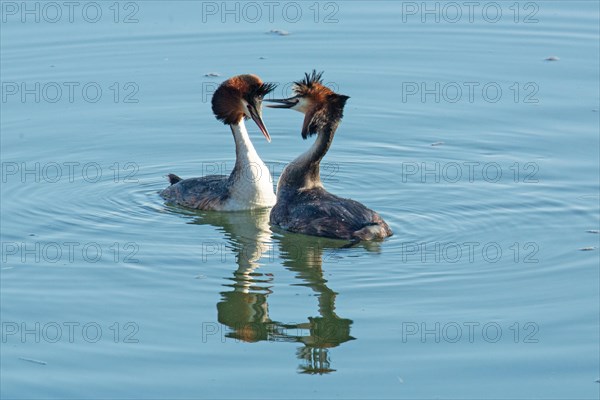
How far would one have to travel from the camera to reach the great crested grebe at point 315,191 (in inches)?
479

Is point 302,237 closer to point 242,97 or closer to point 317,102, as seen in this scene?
point 317,102

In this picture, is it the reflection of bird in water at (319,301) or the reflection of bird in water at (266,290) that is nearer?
the reflection of bird in water at (319,301)

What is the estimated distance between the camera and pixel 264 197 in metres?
13.5

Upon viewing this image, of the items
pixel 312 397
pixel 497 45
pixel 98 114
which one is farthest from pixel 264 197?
pixel 497 45

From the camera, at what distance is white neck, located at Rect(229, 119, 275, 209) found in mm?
13328

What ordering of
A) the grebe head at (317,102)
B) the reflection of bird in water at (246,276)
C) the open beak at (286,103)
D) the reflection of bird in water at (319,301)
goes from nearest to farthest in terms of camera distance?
the reflection of bird in water at (319,301) < the reflection of bird in water at (246,276) < the grebe head at (317,102) < the open beak at (286,103)

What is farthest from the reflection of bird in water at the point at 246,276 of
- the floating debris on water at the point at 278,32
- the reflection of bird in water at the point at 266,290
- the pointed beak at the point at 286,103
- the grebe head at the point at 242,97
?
the floating debris on water at the point at 278,32

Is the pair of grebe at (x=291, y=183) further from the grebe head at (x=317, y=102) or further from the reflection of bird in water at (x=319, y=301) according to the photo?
the reflection of bird in water at (x=319, y=301)

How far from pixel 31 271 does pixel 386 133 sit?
5.43m

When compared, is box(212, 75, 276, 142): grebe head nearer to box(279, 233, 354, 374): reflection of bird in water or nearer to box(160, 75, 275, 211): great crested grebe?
box(160, 75, 275, 211): great crested grebe

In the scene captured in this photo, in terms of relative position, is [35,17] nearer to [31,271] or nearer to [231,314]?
[31,271]

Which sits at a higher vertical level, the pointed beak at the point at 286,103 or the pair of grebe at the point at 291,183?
the pointed beak at the point at 286,103

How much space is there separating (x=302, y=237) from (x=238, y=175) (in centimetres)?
130

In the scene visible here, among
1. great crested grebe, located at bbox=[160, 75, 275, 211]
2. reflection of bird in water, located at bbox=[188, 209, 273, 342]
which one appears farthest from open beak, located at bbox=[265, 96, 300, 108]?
reflection of bird in water, located at bbox=[188, 209, 273, 342]
